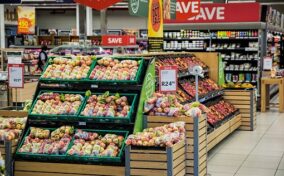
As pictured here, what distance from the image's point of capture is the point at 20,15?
917 inches

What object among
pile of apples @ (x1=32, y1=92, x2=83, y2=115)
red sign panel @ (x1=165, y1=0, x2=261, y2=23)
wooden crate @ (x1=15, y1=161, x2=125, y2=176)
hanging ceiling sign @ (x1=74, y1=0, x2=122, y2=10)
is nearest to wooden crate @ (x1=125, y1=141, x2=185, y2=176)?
wooden crate @ (x1=15, y1=161, x2=125, y2=176)

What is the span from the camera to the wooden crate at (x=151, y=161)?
5371 millimetres

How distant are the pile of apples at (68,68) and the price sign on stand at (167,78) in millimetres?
946

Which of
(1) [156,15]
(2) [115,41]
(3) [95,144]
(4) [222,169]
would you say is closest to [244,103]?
(1) [156,15]

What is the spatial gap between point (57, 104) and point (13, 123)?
0.64m

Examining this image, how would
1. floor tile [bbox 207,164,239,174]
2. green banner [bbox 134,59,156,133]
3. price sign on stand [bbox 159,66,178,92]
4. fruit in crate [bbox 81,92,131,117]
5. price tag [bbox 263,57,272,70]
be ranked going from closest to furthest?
fruit in crate [bbox 81,92,131,117], green banner [bbox 134,59,156,133], price sign on stand [bbox 159,66,178,92], floor tile [bbox 207,164,239,174], price tag [bbox 263,57,272,70]

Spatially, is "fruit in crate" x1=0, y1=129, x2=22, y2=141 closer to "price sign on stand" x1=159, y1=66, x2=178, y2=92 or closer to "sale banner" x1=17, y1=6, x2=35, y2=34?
"price sign on stand" x1=159, y1=66, x2=178, y2=92

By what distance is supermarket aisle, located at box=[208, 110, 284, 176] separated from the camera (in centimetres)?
738

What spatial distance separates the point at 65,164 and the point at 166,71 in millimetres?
1767

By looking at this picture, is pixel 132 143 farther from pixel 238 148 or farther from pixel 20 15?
pixel 20 15

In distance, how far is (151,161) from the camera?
5430mm

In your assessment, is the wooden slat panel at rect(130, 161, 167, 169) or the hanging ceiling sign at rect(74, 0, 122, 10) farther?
the hanging ceiling sign at rect(74, 0, 122, 10)

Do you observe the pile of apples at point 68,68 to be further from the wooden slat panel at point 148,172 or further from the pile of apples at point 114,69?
the wooden slat panel at point 148,172

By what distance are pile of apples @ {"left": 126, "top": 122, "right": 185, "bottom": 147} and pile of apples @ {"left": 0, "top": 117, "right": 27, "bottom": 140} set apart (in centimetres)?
146
